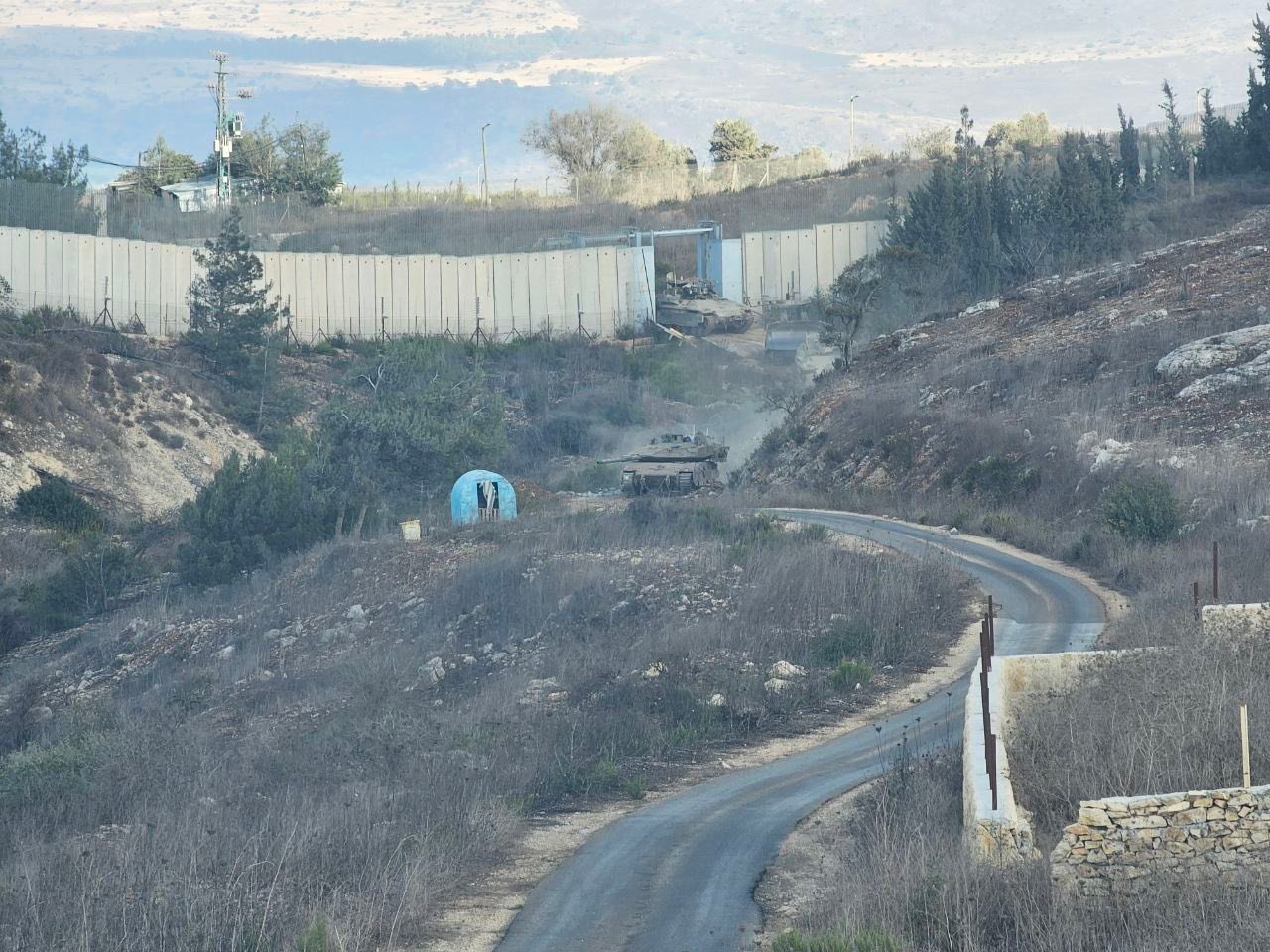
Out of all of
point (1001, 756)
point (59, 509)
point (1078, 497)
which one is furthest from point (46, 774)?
point (59, 509)

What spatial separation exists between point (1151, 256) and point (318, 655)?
3280 centimetres

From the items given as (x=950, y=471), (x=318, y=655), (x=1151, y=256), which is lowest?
(x=318, y=655)

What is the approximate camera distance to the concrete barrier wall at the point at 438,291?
202 feet

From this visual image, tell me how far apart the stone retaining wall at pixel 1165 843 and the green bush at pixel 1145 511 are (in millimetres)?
17847

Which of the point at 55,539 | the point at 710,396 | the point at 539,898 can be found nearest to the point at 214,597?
the point at 55,539

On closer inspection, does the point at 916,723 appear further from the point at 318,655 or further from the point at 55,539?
the point at 55,539

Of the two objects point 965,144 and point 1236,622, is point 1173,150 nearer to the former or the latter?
point 965,144

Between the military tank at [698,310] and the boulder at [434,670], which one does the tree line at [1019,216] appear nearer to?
the military tank at [698,310]

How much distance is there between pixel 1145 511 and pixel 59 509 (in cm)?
3164

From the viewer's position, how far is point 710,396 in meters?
61.1

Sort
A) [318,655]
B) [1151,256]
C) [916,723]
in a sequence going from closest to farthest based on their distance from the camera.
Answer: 1. [916,723]
2. [318,655]
3. [1151,256]

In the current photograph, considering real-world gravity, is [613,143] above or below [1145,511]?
above

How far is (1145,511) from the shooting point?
27281 millimetres

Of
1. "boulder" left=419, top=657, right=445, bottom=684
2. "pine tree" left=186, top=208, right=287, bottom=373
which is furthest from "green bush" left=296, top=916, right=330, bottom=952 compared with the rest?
"pine tree" left=186, top=208, right=287, bottom=373
